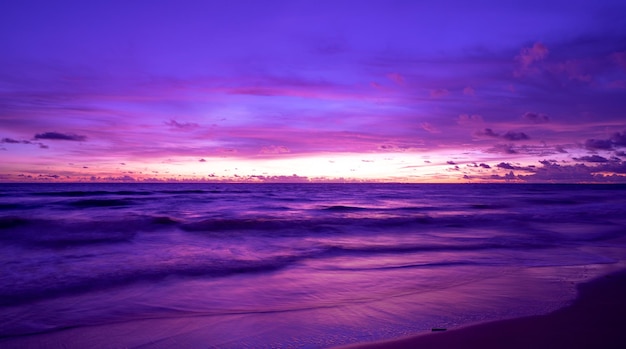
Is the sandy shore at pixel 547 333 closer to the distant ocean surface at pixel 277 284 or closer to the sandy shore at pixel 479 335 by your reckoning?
the sandy shore at pixel 479 335

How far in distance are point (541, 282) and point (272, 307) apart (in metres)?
4.72

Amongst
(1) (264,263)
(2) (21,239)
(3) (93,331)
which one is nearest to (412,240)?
(1) (264,263)

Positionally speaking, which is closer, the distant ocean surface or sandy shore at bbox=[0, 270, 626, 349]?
sandy shore at bbox=[0, 270, 626, 349]

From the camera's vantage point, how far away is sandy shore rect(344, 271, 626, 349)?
14.0ft

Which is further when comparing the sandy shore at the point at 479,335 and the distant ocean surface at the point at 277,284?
the distant ocean surface at the point at 277,284

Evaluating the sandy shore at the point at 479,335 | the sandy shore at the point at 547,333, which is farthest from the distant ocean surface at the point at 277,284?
the sandy shore at the point at 547,333

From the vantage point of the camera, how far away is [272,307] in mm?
5996

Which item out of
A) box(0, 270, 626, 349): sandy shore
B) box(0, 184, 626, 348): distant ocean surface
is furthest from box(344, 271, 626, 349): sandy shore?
box(0, 184, 626, 348): distant ocean surface

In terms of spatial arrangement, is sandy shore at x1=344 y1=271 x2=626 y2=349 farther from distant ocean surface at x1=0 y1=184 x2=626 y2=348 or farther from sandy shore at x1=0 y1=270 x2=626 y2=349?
distant ocean surface at x1=0 y1=184 x2=626 y2=348

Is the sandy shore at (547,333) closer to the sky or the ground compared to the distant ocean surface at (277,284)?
closer to the sky

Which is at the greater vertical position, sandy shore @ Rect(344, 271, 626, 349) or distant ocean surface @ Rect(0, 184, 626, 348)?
sandy shore @ Rect(344, 271, 626, 349)

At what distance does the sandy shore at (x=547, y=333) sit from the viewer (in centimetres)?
425

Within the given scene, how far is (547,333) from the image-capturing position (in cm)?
455

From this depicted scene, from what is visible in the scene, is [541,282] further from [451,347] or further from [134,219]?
[134,219]
